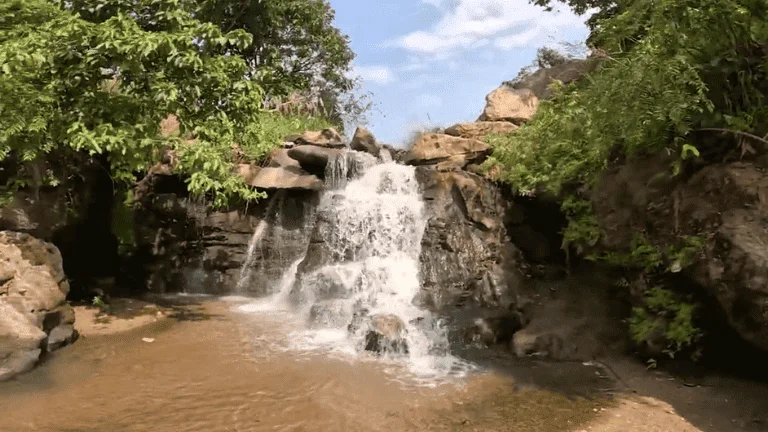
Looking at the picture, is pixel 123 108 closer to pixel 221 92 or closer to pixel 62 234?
pixel 221 92

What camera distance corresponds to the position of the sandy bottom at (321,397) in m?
5.04

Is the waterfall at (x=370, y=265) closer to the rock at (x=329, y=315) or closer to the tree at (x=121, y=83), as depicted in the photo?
the rock at (x=329, y=315)

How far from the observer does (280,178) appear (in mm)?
11766

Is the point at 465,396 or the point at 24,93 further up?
the point at 24,93

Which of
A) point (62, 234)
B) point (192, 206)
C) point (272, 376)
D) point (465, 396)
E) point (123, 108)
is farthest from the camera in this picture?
point (192, 206)

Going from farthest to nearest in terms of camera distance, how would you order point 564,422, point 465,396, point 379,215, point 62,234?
1. point 379,215
2. point 62,234
3. point 465,396
4. point 564,422

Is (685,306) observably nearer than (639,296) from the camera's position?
Yes

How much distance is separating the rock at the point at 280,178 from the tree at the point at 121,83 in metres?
3.29

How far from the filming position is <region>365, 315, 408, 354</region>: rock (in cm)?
736

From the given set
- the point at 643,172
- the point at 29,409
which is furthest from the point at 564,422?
the point at 29,409

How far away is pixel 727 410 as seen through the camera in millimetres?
5148

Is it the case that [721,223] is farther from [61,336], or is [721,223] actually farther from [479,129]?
[61,336]

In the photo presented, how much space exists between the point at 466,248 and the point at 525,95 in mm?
5635

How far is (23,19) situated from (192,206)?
5.09 meters
